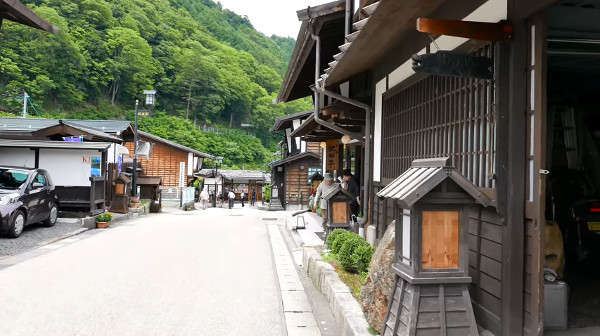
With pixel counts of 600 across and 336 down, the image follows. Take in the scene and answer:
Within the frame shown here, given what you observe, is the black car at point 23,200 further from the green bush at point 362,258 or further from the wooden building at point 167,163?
the wooden building at point 167,163

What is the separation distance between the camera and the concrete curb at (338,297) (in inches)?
173

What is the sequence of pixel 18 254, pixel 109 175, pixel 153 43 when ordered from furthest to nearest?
pixel 153 43 → pixel 109 175 → pixel 18 254

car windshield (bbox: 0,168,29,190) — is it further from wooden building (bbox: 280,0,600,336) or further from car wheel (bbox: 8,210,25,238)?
wooden building (bbox: 280,0,600,336)

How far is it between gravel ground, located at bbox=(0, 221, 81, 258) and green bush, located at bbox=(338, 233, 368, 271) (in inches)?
305

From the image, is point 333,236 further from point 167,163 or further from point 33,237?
point 167,163

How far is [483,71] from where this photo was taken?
3.88 meters

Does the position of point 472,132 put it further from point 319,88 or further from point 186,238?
point 186,238

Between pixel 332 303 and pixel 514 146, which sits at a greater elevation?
pixel 514 146

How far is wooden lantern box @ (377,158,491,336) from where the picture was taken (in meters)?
3.44

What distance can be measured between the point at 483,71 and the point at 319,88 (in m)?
5.15

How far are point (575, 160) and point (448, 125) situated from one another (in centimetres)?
301

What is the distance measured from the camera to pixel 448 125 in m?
5.02

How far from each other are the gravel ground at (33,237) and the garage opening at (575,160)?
10.8 meters

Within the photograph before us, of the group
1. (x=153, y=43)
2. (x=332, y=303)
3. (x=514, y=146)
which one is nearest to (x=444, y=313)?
(x=514, y=146)
